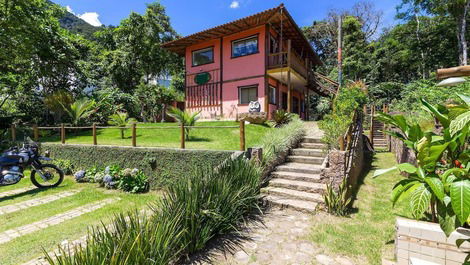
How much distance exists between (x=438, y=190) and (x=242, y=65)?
456 inches

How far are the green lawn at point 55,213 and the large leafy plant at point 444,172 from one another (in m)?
4.00

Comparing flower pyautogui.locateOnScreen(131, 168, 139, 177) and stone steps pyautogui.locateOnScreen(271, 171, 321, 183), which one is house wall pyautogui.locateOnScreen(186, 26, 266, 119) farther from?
flower pyautogui.locateOnScreen(131, 168, 139, 177)

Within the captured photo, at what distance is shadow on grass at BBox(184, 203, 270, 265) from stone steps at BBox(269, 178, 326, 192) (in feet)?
4.11

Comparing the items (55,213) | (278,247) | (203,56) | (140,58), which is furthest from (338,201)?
(140,58)

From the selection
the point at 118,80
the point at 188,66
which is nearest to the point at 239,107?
the point at 188,66

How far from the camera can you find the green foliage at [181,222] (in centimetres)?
222

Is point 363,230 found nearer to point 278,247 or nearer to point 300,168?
point 278,247

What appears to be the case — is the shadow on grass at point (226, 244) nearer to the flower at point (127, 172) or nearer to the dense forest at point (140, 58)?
the flower at point (127, 172)

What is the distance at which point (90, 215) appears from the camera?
4539 millimetres

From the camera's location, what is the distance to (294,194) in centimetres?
477

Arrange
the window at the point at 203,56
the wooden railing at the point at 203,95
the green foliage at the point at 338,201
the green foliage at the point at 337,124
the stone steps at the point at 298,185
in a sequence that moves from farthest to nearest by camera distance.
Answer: the window at the point at 203,56 < the wooden railing at the point at 203,95 < the green foliage at the point at 337,124 < the stone steps at the point at 298,185 < the green foliage at the point at 338,201

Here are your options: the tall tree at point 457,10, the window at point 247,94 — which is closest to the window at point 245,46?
the window at point 247,94

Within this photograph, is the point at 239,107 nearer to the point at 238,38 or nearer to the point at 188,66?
the point at 238,38

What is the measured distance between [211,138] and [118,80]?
1521cm
